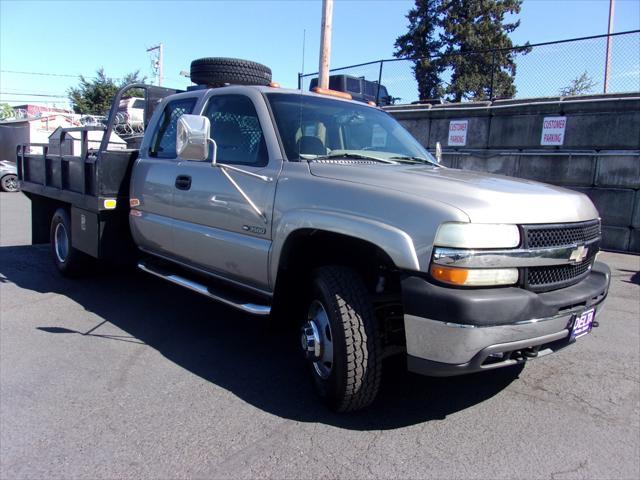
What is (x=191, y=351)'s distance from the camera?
4.22m

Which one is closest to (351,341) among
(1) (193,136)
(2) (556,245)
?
(2) (556,245)

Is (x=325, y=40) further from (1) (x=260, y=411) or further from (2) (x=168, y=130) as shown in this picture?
(1) (x=260, y=411)

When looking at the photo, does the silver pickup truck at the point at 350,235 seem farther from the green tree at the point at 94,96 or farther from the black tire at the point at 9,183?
the green tree at the point at 94,96

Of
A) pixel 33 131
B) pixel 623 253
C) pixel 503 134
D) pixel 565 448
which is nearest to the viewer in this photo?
pixel 565 448

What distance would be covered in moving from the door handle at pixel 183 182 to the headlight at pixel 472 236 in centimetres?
244

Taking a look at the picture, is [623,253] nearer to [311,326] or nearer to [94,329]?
[311,326]

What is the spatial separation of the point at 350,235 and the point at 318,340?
77 cm

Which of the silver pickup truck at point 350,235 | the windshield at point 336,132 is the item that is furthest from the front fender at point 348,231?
the windshield at point 336,132

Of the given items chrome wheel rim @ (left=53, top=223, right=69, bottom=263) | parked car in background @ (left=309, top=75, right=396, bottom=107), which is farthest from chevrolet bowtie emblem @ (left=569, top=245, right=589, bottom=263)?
parked car in background @ (left=309, top=75, right=396, bottom=107)

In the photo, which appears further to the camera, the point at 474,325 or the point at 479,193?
the point at 479,193

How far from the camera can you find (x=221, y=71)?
17.4 ft

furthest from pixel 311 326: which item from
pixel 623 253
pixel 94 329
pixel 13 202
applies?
pixel 13 202

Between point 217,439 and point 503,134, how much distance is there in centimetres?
957

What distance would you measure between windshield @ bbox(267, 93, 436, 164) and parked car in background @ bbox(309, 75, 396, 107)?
336 inches
